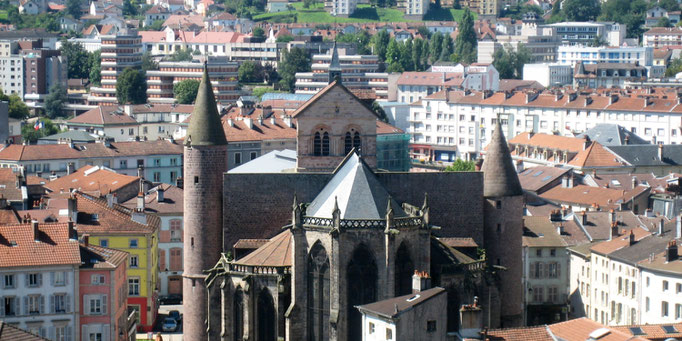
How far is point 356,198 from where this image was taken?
74125 mm

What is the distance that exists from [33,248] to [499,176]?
23796 millimetres

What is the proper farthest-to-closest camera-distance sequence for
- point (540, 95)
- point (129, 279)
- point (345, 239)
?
1. point (540, 95)
2. point (129, 279)
3. point (345, 239)

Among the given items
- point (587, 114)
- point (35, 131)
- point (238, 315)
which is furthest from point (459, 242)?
point (35, 131)

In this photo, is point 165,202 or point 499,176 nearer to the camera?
point 499,176

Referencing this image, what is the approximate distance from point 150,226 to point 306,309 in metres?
22.8

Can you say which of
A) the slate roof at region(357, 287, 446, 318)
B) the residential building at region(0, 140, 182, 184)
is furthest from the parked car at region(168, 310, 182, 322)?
the residential building at region(0, 140, 182, 184)

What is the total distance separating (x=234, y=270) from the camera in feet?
251

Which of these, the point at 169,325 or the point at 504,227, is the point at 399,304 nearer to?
the point at 504,227

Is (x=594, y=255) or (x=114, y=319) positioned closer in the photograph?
(x=114, y=319)

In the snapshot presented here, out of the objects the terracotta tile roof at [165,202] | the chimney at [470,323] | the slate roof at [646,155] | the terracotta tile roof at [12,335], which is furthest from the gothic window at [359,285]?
the slate roof at [646,155]

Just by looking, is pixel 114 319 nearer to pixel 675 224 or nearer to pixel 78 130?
pixel 675 224

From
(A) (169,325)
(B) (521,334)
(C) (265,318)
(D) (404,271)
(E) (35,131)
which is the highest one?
(E) (35,131)

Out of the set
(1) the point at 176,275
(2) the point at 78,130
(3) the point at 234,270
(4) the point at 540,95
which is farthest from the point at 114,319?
(4) the point at 540,95

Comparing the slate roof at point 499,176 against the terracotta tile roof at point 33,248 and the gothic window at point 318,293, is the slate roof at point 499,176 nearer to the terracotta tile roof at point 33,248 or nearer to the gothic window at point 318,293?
the gothic window at point 318,293
